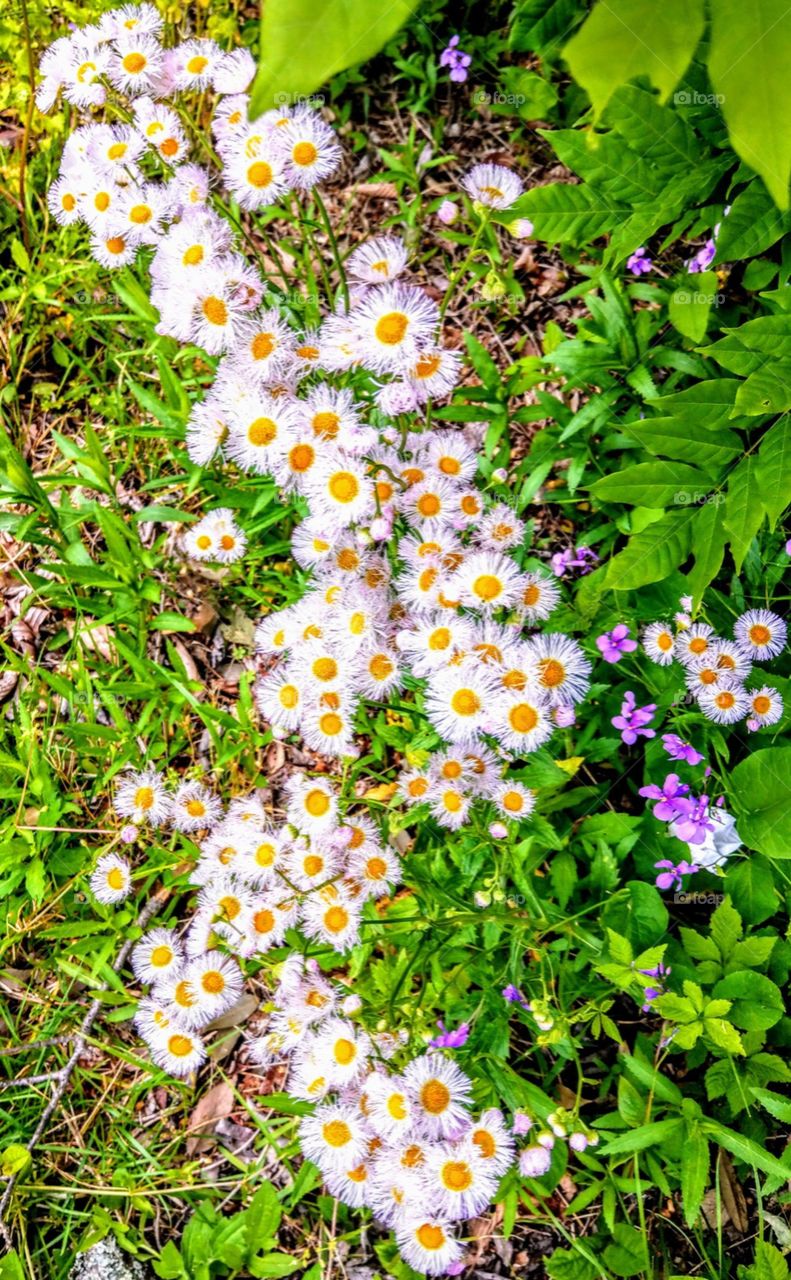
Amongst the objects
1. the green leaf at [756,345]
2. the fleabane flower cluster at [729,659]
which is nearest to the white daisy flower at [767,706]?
the fleabane flower cluster at [729,659]

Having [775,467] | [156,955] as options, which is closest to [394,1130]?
[156,955]

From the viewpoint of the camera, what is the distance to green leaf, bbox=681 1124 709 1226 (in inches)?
75.7

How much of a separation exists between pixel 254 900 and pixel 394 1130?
0.65 metres

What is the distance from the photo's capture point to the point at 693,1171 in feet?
6.48

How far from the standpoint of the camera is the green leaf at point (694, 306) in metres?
2.28

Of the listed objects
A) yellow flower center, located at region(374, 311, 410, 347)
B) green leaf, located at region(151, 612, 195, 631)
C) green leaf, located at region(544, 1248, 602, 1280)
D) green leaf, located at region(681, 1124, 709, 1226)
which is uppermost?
yellow flower center, located at region(374, 311, 410, 347)

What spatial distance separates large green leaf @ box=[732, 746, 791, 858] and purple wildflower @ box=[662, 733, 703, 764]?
99 mm

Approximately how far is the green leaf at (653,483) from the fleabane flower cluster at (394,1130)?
1261 millimetres

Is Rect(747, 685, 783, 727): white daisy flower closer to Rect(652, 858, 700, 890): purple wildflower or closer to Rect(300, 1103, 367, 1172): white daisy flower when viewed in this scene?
Rect(652, 858, 700, 890): purple wildflower

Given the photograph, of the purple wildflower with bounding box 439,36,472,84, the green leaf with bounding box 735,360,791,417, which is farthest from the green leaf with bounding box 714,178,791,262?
the purple wildflower with bounding box 439,36,472,84

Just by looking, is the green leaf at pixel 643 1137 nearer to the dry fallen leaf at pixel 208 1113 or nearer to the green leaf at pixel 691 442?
the dry fallen leaf at pixel 208 1113

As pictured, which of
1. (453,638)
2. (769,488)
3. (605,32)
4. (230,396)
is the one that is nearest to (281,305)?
(230,396)

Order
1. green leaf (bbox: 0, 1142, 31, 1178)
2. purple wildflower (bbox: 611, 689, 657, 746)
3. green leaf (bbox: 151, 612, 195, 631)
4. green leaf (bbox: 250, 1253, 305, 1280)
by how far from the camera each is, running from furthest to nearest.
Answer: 1. green leaf (bbox: 151, 612, 195, 631)
2. green leaf (bbox: 0, 1142, 31, 1178)
3. green leaf (bbox: 250, 1253, 305, 1280)
4. purple wildflower (bbox: 611, 689, 657, 746)

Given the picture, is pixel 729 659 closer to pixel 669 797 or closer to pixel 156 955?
pixel 669 797
